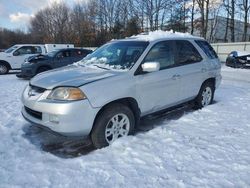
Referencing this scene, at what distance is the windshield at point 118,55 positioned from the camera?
15.8 ft

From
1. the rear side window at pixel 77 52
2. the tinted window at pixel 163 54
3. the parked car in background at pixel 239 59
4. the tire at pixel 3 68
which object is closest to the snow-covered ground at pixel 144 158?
the tinted window at pixel 163 54

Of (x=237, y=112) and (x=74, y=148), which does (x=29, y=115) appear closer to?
(x=74, y=148)

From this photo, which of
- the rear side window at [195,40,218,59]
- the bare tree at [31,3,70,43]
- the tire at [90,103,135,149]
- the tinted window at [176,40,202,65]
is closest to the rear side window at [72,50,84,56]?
the rear side window at [195,40,218,59]

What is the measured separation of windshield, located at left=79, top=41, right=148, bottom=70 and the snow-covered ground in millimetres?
1260

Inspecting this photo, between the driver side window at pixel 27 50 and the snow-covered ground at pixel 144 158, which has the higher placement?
the driver side window at pixel 27 50

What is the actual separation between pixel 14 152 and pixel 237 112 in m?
4.67

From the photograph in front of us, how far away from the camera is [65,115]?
3.86 meters

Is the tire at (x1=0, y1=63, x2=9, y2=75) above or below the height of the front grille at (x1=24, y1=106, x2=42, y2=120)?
above

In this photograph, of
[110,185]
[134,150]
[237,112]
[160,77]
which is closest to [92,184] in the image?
[110,185]

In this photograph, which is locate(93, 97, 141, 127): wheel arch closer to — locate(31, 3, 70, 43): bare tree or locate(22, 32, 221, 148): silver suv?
locate(22, 32, 221, 148): silver suv

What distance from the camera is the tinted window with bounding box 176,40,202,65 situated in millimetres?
5611

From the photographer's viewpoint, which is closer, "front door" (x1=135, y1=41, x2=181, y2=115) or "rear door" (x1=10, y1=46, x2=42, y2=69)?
"front door" (x1=135, y1=41, x2=181, y2=115)

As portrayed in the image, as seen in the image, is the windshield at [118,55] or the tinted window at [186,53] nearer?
the windshield at [118,55]

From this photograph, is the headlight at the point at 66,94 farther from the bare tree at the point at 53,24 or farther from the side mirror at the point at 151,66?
the bare tree at the point at 53,24
